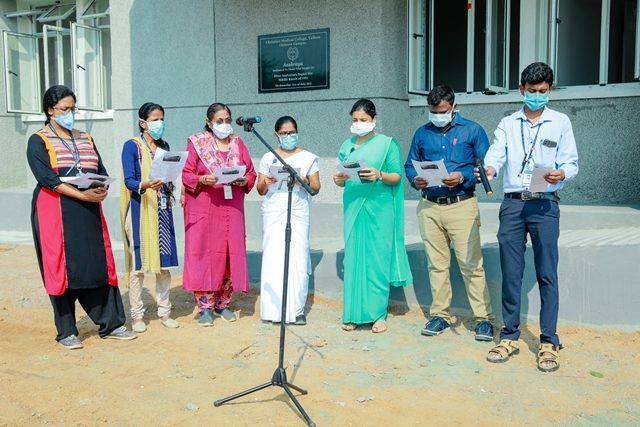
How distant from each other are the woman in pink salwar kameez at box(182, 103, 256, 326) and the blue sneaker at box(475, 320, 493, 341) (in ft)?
6.67

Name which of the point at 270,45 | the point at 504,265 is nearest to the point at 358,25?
the point at 270,45

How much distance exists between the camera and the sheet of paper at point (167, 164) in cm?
560

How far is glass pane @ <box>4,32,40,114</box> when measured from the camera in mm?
13000

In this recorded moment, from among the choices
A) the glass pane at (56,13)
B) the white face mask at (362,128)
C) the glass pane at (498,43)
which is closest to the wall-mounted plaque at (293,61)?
the glass pane at (498,43)

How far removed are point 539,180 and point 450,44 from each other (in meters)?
8.99

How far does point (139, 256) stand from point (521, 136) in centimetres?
315

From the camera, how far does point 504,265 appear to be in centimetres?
501

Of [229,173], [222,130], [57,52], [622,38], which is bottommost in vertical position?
[229,173]

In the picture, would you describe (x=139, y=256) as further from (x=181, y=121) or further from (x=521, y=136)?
(x=181, y=121)

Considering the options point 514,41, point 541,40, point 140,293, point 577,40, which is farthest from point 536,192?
point 514,41

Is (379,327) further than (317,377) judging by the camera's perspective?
Yes

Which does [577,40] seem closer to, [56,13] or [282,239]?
[282,239]

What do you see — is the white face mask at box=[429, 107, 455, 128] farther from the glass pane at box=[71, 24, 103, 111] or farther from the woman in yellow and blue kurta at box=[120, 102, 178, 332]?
the glass pane at box=[71, 24, 103, 111]

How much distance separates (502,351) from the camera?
500 centimetres
